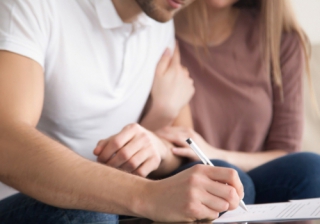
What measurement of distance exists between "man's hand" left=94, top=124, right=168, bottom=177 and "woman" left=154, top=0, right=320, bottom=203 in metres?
0.53

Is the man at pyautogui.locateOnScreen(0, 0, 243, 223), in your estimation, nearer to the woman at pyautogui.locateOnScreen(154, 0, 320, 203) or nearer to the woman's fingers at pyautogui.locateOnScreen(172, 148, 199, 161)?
the woman's fingers at pyautogui.locateOnScreen(172, 148, 199, 161)

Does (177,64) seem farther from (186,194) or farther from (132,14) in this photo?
(186,194)

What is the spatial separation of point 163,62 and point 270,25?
1.22 ft

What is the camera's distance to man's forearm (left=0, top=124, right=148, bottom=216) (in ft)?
2.26

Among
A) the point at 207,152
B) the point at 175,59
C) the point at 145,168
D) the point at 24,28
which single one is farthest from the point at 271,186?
the point at 24,28

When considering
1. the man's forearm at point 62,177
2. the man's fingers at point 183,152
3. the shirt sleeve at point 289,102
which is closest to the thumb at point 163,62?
the man's fingers at point 183,152

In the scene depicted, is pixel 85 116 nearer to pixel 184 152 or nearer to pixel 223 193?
pixel 184 152

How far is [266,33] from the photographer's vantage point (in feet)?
4.76

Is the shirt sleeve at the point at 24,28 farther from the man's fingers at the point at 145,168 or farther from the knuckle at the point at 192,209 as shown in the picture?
the knuckle at the point at 192,209

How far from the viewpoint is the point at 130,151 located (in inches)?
34.8

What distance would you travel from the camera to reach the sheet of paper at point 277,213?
67 centimetres

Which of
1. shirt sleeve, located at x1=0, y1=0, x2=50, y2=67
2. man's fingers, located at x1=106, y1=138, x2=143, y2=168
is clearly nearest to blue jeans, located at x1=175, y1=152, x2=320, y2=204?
man's fingers, located at x1=106, y1=138, x2=143, y2=168

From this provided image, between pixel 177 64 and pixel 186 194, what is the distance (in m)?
0.75

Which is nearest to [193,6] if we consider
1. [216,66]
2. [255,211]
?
[216,66]
